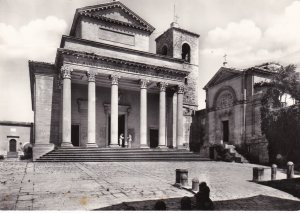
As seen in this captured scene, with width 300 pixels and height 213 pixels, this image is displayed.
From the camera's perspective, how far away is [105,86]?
24.8 meters

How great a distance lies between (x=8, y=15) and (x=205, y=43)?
28.3 ft

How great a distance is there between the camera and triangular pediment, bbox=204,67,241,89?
25106mm

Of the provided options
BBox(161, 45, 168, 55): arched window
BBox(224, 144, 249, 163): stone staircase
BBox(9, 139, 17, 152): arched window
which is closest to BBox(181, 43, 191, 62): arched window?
BBox(161, 45, 168, 55): arched window

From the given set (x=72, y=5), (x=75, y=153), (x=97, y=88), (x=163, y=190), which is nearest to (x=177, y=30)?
(x=97, y=88)

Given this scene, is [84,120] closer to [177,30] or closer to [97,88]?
[97,88]

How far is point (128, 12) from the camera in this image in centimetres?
2458

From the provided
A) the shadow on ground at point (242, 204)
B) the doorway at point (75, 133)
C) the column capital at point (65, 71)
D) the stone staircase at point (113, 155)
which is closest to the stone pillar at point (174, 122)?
the stone staircase at point (113, 155)

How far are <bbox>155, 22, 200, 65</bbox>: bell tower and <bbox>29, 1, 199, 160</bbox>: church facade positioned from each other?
7028 millimetres

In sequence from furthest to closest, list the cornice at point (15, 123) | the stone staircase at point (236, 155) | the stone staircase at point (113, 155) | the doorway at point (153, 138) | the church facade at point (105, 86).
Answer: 1. the cornice at point (15, 123)
2. the doorway at point (153, 138)
3. the stone staircase at point (236, 155)
4. the church facade at point (105, 86)
5. the stone staircase at point (113, 155)

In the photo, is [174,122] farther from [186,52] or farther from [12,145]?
[12,145]

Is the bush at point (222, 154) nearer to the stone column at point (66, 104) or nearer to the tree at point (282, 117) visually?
the tree at point (282, 117)

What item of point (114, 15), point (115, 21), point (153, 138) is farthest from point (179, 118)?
point (114, 15)

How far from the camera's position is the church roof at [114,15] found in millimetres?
22705

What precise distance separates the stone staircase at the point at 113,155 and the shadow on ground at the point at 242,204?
1029 centimetres
